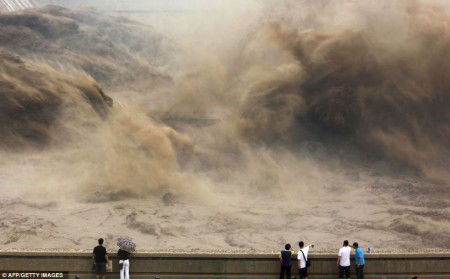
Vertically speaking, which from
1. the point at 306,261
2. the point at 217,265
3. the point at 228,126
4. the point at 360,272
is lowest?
the point at 360,272

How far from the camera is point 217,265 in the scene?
33.7 ft

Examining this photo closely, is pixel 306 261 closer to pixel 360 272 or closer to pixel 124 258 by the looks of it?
pixel 360 272

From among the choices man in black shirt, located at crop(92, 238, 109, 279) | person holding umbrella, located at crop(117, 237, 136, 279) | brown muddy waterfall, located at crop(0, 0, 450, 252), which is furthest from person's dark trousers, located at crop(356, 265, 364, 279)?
brown muddy waterfall, located at crop(0, 0, 450, 252)

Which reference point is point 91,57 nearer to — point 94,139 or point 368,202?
point 94,139

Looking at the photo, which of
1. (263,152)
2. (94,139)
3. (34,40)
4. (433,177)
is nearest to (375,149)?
(433,177)

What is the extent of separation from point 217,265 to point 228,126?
19822 mm

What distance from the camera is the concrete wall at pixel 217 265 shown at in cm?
1011

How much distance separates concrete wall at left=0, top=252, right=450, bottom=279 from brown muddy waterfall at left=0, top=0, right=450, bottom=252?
7.13 m

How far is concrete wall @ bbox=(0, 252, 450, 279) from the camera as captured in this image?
10.1m

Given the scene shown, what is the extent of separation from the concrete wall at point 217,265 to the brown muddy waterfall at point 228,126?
713cm

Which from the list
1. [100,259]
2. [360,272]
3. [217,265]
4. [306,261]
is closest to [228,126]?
[217,265]

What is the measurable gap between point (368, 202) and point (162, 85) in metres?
16.6

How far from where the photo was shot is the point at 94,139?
2622cm

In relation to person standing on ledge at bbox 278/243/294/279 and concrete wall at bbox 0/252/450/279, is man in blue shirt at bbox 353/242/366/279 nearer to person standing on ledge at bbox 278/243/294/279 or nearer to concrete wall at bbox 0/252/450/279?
concrete wall at bbox 0/252/450/279
